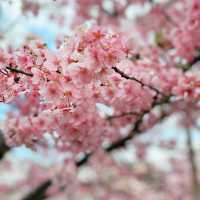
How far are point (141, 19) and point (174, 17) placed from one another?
1.98 metres

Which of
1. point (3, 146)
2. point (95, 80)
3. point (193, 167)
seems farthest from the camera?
point (193, 167)

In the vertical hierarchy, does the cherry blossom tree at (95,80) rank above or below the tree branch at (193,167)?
below

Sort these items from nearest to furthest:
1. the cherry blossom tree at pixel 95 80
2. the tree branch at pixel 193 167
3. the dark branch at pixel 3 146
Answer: the cherry blossom tree at pixel 95 80
the dark branch at pixel 3 146
the tree branch at pixel 193 167

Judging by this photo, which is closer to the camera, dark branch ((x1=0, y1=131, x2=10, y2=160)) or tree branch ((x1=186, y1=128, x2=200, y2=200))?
dark branch ((x1=0, y1=131, x2=10, y2=160))

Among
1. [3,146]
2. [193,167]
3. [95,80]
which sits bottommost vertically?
[95,80]

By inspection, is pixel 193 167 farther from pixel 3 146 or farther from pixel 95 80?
pixel 95 80

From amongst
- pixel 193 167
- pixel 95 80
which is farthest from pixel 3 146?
pixel 193 167

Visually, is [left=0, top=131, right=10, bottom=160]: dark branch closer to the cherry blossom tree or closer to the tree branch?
the cherry blossom tree

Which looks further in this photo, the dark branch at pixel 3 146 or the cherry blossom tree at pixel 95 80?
the dark branch at pixel 3 146

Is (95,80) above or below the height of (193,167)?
below

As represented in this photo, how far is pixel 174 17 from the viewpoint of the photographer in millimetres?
6148

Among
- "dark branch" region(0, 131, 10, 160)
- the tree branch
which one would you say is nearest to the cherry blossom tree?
"dark branch" region(0, 131, 10, 160)

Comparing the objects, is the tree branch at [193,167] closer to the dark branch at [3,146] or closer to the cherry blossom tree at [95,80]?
the cherry blossom tree at [95,80]

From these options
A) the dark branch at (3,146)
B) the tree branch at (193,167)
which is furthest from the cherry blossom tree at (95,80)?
the tree branch at (193,167)
